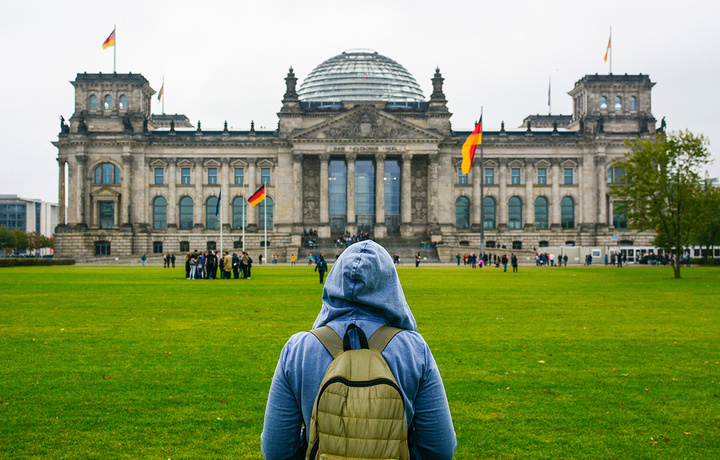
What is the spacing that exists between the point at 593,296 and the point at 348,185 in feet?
231

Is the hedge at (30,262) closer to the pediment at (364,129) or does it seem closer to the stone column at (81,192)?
the stone column at (81,192)

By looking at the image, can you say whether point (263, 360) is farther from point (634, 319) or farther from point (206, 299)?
point (206, 299)

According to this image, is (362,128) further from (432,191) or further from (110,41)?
(110,41)

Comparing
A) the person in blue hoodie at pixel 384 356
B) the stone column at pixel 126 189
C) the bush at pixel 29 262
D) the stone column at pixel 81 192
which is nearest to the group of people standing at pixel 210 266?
the bush at pixel 29 262

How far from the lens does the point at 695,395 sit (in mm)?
11344

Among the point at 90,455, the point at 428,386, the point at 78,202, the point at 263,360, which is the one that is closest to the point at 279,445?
the point at 428,386

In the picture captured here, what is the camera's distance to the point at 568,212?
10481 centimetres

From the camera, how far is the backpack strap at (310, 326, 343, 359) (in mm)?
4582

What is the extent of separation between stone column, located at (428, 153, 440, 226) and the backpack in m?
96.7

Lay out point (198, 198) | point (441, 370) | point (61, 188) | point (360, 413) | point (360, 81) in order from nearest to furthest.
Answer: point (360, 413) < point (441, 370) < point (61, 188) < point (198, 198) < point (360, 81)

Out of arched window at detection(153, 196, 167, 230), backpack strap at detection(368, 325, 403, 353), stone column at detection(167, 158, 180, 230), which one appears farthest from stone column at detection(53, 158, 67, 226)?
backpack strap at detection(368, 325, 403, 353)

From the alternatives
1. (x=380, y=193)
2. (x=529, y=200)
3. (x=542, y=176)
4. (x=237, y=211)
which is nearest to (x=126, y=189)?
(x=237, y=211)

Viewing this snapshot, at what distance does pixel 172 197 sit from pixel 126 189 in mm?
6404

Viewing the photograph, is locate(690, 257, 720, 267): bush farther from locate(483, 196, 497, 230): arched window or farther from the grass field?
the grass field
